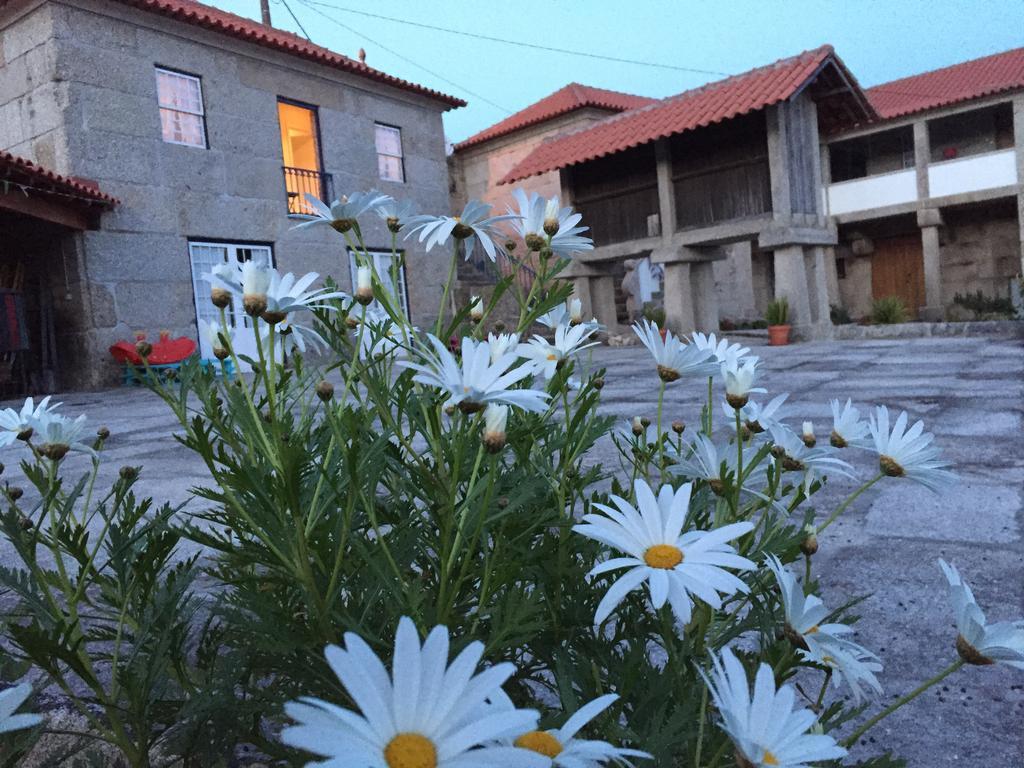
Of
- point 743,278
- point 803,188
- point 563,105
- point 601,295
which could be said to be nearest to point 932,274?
point 743,278

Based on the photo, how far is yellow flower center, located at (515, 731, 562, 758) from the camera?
483 millimetres

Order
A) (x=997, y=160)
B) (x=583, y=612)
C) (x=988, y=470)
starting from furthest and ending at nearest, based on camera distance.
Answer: (x=997, y=160)
(x=988, y=470)
(x=583, y=612)

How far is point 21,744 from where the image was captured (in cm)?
73

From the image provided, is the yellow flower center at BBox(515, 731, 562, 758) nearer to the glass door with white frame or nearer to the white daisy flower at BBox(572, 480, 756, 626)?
the white daisy flower at BBox(572, 480, 756, 626)

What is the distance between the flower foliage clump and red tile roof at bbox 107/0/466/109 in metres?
10.7

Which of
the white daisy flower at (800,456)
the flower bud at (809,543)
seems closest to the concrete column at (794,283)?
the white daisy flower at (800,456)

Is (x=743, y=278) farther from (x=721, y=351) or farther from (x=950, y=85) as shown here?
(x=721, y=351)

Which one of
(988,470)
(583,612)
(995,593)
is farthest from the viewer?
(988,470)

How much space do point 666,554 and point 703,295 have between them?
1263 cm

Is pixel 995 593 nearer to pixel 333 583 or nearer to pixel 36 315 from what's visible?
pixel 333 583

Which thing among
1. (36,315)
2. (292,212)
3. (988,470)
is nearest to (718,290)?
(292,212)

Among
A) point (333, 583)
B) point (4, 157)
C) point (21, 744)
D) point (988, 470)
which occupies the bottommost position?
point (988, 470)

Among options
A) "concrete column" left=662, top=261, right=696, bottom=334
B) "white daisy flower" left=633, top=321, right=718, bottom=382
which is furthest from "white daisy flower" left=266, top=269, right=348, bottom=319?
"concrete column" left=662, top=261, right=696, bottom=334

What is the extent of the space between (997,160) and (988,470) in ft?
48.9
